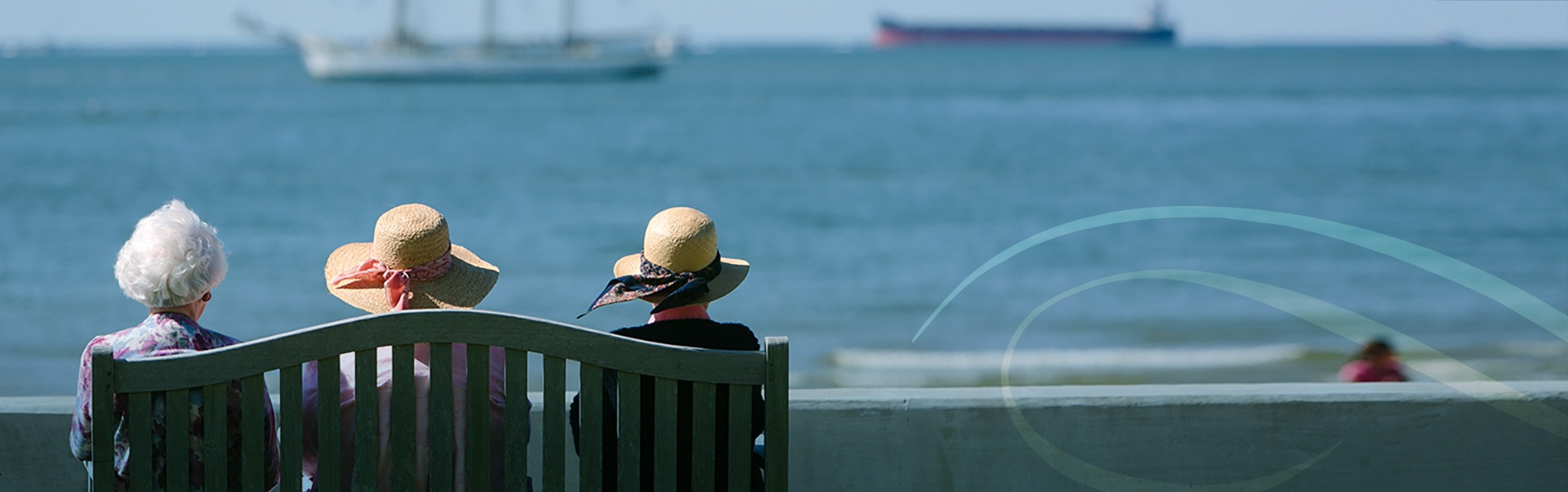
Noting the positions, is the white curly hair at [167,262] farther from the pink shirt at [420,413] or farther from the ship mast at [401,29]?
the ship mast at [401,29]

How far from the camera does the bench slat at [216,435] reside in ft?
6.61

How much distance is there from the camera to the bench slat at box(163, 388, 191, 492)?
200 cm

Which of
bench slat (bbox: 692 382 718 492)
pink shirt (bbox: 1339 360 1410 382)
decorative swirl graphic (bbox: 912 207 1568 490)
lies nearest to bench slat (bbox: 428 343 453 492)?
bench slat (bbox: 692 382 718 492)

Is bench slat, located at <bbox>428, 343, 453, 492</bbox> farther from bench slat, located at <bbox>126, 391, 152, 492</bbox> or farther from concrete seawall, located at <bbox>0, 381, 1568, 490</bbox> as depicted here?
concrete seawall, located at <bbox>0, 381, 1568, 490</bbox>

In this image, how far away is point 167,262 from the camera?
2.15m

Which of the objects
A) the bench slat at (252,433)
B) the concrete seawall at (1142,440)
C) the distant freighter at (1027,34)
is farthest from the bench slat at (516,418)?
the distant freighter at (1027,34)

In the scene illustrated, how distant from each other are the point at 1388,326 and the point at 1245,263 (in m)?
3.64

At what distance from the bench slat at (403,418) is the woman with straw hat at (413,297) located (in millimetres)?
25

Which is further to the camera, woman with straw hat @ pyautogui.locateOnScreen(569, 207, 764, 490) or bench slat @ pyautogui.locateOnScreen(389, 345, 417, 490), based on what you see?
woman with straw hat @ pyautogui.locateOnScreen(569, 207, 764, 490)

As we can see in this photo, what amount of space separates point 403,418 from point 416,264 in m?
0.34

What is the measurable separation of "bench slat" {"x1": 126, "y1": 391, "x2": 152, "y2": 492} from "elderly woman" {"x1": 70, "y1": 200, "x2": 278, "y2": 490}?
0.07 meters

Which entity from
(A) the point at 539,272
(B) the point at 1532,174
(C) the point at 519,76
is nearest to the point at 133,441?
(A) the point at 539,272

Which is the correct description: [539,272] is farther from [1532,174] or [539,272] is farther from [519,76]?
[519,76]

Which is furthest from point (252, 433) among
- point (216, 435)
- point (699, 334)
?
point (699, 334)
